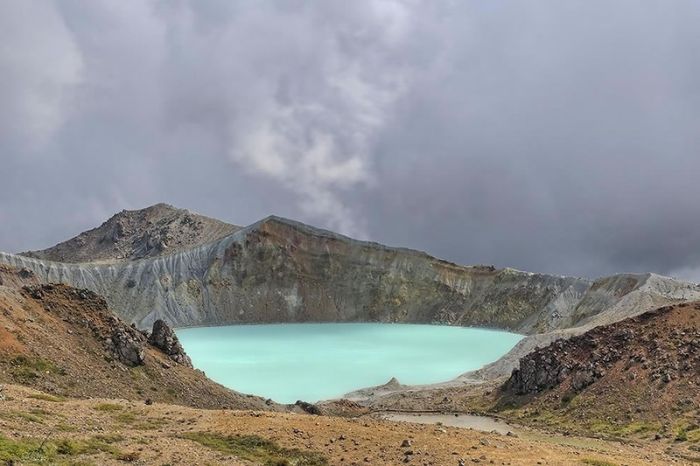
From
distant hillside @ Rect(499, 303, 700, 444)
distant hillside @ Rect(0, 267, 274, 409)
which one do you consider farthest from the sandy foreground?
distant hillside @ Rect(499, 303, 700, 444)

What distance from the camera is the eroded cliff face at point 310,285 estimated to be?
461ft

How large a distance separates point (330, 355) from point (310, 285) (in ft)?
225

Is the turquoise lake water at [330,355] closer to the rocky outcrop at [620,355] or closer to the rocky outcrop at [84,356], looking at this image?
the rocky outcrop at [84,356]

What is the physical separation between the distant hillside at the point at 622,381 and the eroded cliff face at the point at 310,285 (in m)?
67.1

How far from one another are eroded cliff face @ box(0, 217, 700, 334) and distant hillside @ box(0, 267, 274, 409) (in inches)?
3485

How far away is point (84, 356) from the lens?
42.8 m

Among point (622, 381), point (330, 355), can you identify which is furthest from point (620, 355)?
point (330, 355)

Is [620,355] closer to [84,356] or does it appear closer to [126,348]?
[126,348]

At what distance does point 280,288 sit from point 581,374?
10898cm

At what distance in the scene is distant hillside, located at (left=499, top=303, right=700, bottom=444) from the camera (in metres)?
47.9

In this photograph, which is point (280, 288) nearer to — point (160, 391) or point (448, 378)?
point (448, 378)

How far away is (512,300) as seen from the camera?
147 metres

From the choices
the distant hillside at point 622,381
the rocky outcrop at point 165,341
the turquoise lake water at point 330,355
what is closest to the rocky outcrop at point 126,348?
the rocky outcrop at point 165,341

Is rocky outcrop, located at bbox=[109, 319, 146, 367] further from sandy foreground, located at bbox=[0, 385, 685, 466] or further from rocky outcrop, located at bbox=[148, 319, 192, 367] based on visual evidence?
sandy foreground, located at bbox=[0, 385, 685, 466]
